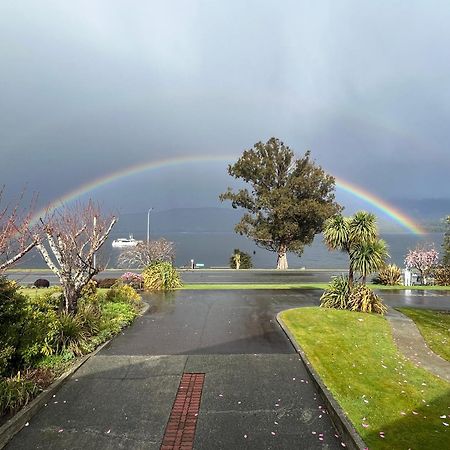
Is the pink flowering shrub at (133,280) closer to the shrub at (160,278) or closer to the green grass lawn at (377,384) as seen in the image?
the shrub at (160,278)

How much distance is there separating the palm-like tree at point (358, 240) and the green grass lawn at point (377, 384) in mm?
2865

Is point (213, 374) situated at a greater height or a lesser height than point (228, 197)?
lesser

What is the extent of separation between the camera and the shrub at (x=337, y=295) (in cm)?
1563

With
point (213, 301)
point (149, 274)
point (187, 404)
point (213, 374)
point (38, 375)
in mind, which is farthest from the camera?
point (149, 274)

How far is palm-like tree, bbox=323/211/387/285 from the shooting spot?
1550cm

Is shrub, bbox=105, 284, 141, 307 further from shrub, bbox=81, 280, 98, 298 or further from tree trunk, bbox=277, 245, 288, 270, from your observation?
tree trunk, bbox=277, 245, 288, 270

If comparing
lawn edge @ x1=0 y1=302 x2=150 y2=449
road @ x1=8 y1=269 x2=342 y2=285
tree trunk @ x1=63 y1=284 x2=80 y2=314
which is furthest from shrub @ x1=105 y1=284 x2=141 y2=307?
road @ x1=8 y1=269 x2=342 y2=285

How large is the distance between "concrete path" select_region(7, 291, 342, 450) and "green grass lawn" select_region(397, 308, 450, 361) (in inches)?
173

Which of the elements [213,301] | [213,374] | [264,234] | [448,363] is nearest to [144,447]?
[213,374]

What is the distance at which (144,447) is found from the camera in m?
5.91

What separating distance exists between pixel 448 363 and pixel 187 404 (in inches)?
264

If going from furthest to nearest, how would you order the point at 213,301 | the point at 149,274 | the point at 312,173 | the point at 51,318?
1. the point at 312,173
2. the point at 149,274
3. the point at 213,301
4. the point at 51,318

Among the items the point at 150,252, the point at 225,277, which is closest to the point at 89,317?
Result: the point at 225,277

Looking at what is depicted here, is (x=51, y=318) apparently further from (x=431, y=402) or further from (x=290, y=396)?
(x=431, y=402)
